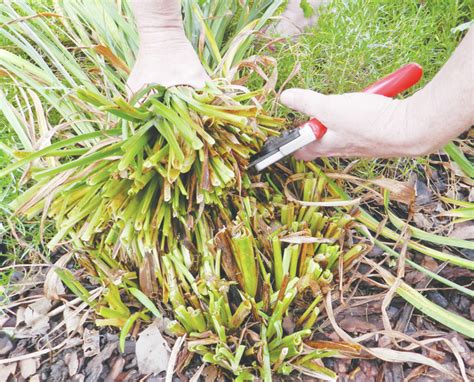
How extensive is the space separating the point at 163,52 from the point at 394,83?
59 cm

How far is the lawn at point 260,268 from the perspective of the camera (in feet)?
3.25

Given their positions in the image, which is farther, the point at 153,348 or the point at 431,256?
the point at 431,256

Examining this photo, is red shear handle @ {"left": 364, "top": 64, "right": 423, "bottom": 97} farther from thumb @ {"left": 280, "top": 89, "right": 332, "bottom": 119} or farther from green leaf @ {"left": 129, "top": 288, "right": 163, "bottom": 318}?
green leaf @ {"left": 129, "top": 288, "right": 163, "bottom": 318}

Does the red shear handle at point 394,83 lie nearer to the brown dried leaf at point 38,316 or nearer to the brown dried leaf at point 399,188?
the brown dried leaf at point 399,188

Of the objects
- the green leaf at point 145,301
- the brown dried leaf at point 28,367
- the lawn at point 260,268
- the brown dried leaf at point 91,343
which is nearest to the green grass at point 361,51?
the lawn at point 260,268

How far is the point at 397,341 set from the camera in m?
1.02

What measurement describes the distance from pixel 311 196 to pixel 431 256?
1.17 feet

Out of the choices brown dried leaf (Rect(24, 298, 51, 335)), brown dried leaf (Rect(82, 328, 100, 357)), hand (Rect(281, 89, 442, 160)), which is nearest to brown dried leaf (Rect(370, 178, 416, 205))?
hand (Rect(281, 89, 442, 160))

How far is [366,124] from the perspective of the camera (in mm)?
977

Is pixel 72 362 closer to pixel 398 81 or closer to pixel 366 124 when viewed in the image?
pixel 366 124

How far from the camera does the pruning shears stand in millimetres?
1045

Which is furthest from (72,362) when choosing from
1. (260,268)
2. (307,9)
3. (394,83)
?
(307,9)

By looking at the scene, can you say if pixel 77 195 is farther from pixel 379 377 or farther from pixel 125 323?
pixel 379 377

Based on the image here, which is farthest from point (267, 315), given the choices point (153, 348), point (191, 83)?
point (191, 83)
